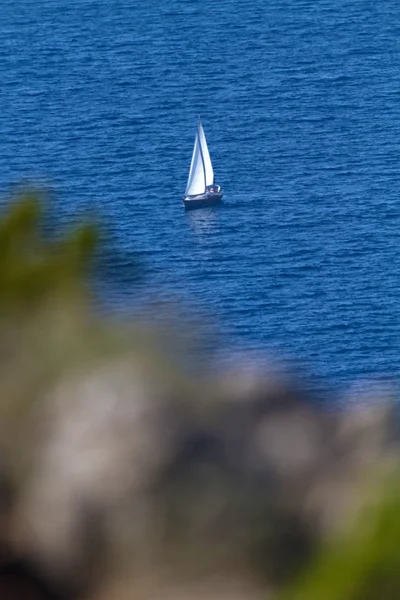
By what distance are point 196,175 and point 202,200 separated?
13.2 feet

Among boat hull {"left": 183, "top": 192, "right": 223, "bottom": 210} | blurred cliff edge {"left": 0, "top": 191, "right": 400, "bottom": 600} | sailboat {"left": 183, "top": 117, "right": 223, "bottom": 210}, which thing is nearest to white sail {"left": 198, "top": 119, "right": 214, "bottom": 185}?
sailboat {"left": 183, "top": 117, "right": 223, "bottom": 210}

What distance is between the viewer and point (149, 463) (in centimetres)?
287

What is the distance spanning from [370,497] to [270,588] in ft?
0.88

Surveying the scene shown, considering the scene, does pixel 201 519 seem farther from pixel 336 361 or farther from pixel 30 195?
pixel 336 361

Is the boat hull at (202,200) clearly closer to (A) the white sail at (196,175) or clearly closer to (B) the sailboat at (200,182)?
(B) the sailboat at (200,182)

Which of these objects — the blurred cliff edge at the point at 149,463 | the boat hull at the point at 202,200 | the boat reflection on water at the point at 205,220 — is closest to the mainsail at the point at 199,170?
the boat hull at the point at 202,200

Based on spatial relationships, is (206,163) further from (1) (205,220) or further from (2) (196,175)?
(1) (205,220)

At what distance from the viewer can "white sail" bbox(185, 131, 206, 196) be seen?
576 ft

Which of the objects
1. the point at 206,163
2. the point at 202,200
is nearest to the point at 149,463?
the point at 202,200

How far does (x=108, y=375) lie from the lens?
2.94 meters

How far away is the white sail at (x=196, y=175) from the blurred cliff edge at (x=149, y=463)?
17272 centimetres

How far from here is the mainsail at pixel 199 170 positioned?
17575 cm

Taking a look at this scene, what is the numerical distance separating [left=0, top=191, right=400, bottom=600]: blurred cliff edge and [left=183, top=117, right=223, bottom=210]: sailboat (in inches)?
6773

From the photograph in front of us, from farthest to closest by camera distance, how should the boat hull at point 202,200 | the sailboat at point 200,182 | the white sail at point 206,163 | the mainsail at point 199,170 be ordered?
the white sail at point 206,163 < the mainsail at point 199,170 < the sailboat at point 200,182 < the boat hull at point 202,200
